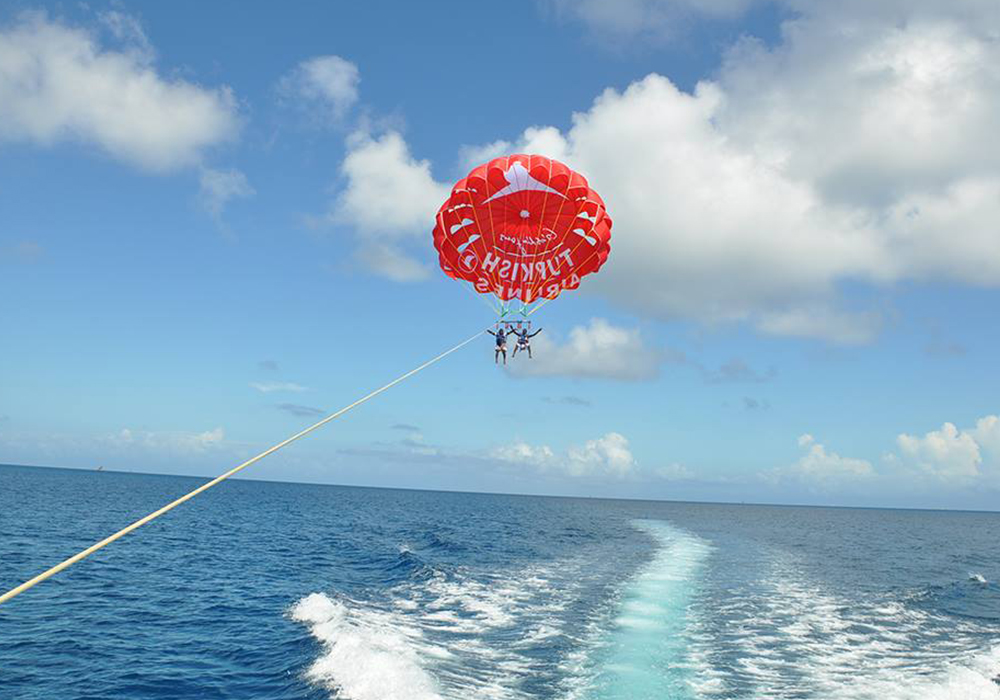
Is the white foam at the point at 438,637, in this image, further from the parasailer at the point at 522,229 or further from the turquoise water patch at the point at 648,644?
the parasailer at the point at 522,229

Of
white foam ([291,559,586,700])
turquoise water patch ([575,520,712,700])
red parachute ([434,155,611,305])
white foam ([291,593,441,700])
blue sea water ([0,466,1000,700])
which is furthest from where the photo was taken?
red parachute ([434,155,611,305])

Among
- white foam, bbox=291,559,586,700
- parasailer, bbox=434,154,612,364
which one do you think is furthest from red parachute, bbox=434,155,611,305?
white foam, bbox=291,559,586,700

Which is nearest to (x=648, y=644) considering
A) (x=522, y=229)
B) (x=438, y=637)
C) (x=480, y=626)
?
(x=480, y=626)

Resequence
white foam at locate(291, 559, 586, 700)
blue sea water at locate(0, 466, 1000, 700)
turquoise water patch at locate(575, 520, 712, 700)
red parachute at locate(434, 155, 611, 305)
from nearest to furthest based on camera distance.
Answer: turquoise water patch at locate(575, 520, 712, 700) < white foam at locate(291, 559, 586, 700) < blue sea water at locate(0, 466, 1000, 700) < red parachute at locate(434, 155, 611, 305)

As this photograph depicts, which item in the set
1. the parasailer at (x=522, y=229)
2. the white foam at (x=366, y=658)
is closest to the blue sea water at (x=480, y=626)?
the white foam at (x=366, y=658)

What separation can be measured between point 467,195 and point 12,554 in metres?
36.0

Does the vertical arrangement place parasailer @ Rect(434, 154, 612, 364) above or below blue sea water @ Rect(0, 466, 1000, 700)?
above

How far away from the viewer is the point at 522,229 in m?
26.0

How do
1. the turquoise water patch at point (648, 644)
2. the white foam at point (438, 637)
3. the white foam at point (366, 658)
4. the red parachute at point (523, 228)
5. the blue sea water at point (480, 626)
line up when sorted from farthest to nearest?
the red parachute at point (523, 228) → the blue sea water at point (480, 626) → the white foam at point (438, 637) → the turquoise water patch at point (648, 644) → the white foam at point (366, 658)

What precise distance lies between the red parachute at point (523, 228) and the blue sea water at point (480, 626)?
44.6ft

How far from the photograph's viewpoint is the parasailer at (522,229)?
23734 mm

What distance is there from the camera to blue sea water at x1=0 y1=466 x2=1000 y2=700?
17.1m

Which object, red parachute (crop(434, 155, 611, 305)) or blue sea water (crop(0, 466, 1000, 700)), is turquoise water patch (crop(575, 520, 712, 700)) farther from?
red parachute (crop(434, 155, 611, 305))

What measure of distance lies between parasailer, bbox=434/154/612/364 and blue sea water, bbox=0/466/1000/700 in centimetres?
1119
